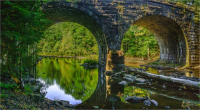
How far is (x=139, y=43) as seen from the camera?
26891mm

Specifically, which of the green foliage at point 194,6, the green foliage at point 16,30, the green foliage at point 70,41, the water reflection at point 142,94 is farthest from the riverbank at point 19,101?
the green foliage at point 70,41

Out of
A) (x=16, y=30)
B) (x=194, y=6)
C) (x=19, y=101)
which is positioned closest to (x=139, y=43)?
(x=194, y=6)

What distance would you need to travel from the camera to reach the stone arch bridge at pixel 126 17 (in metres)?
10.3

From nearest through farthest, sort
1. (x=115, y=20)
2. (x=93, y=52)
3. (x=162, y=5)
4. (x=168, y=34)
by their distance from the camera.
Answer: (x=115, y=20) → (x=162, y=5) → (x=168, y=34) → (x=93, y=52)

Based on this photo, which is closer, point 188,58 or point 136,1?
point 136,1

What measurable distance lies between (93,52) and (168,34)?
16.5 meters

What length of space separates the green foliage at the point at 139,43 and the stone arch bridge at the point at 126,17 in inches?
403

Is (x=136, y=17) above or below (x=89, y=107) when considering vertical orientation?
above

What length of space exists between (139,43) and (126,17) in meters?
16.8

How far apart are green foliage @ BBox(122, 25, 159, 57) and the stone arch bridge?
10.2 metres

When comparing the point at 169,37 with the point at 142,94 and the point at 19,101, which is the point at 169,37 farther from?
the point at 19,101

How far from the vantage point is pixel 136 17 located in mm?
11125

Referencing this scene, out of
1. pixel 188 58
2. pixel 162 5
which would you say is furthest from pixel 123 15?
pixel 188 58

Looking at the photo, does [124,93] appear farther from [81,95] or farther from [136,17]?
[136,17]
